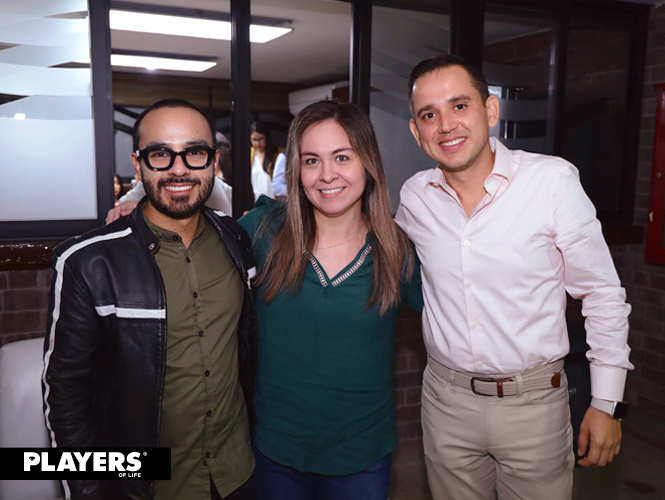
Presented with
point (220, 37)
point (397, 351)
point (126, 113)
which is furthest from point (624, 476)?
point (126, 113)

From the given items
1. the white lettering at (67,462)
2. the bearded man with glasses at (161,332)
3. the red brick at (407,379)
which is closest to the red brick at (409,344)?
the red brick at (407,379)

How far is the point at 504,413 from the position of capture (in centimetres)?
177

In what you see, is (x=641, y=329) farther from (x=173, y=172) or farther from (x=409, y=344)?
(x=173, y=172)

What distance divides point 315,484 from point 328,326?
1.70ft

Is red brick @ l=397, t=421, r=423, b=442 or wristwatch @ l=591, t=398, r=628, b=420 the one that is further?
red brick @ l=397, t=421, r=423, b=442

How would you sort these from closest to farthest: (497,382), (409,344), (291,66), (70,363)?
(70,363) < (497,382) < (409,344) < (291,66)

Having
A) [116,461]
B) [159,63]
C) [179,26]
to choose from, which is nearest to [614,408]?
[116,461]

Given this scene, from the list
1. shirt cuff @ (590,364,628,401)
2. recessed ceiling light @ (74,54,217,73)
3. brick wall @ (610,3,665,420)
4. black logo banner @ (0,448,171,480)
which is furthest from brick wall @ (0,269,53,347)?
recessed ceiling light @ (74,54,217,73)

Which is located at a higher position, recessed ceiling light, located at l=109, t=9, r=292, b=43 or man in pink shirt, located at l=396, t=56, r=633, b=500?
recessed ceiling light, located at l=109, t=9, r=292, b=43

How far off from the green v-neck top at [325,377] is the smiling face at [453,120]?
486 millimetres

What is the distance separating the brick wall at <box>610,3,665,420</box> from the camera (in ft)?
12.7

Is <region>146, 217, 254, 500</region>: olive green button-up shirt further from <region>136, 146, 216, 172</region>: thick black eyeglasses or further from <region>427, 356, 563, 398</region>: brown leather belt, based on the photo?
<region>427, 356, 563, 398</region>: brown leather belt

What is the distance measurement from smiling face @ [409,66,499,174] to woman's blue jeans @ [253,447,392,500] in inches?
41.0

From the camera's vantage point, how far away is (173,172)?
1561 mm
